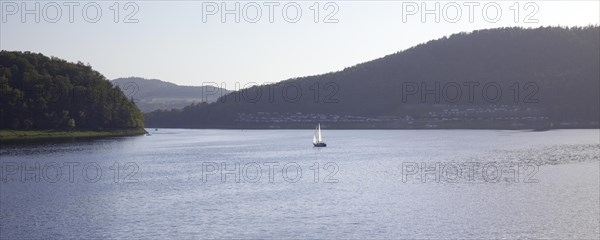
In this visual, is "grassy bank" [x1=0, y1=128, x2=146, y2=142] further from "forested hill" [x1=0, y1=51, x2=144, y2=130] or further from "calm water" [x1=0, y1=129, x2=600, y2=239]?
"calm water" [x1=0, y1=129, x2=600, y2=239]

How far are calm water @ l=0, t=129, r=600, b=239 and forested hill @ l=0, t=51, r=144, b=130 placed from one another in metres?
60.3

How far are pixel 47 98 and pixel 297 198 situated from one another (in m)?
128

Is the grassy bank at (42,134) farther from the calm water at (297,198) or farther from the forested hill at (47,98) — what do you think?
the calm water at (297,198)

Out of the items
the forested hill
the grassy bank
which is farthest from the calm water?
the forested hill

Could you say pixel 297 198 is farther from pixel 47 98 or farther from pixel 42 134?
pixel 47 98

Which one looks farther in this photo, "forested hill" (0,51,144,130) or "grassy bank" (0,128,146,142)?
"forested hill" (0,51,144,130)

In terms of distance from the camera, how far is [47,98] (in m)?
174

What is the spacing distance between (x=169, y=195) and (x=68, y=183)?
51.8 ft

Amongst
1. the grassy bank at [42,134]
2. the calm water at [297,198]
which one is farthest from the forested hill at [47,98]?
the calm water at [297,198]

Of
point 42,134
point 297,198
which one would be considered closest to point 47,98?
point 42,134

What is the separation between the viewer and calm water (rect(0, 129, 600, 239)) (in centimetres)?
4888

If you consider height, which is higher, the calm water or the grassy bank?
the grassy bank

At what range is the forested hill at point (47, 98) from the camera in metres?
166

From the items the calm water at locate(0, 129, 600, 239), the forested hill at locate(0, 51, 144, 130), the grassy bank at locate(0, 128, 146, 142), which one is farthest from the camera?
the forested hill at locate(0, 51, 144, 130)
